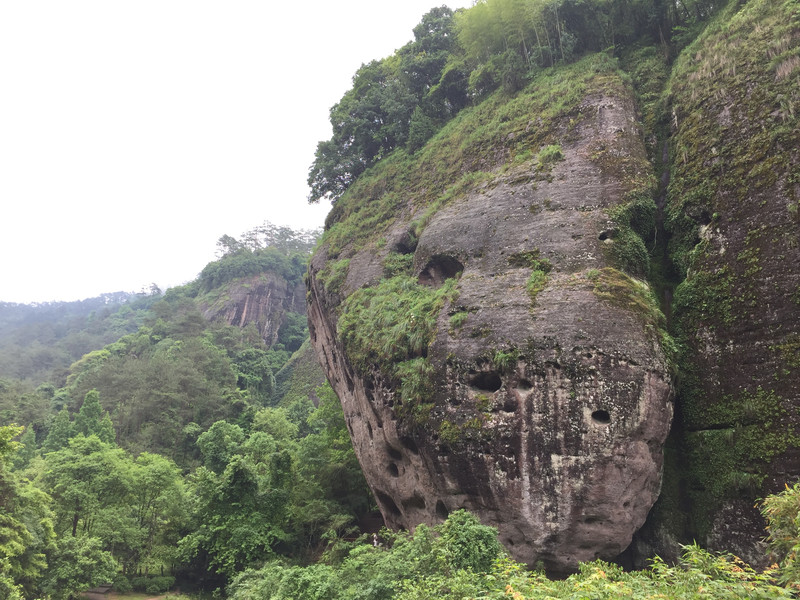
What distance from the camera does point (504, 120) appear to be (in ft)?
60.0

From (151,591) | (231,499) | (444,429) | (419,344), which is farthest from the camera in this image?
(151,591)

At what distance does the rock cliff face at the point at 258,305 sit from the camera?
61406 mm

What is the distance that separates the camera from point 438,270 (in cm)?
1534

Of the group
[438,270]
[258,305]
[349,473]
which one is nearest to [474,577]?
[438,270]

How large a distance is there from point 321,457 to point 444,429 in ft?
35.8

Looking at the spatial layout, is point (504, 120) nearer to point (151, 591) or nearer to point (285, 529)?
point (285, 529)

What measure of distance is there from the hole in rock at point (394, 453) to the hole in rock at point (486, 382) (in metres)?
3.50

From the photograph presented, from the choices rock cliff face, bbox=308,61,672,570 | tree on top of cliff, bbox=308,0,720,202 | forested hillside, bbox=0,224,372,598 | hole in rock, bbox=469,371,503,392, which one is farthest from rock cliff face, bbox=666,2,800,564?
forested hillside, bbox=0,224,372,598

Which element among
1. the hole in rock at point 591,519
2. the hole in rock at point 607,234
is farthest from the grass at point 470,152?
the hole in rock at point 591,519

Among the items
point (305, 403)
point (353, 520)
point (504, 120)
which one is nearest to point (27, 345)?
point (305, 403)

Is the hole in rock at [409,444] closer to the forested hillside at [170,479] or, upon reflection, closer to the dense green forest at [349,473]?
the dense green forest at [349,473]

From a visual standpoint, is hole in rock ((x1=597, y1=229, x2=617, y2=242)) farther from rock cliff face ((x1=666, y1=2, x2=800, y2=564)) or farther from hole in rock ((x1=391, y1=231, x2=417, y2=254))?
hole in rock ((x1=391, y1=231, x2=417, y2=254))

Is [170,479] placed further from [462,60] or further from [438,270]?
[462,60]

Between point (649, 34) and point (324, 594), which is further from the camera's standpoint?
point (649, 34)
